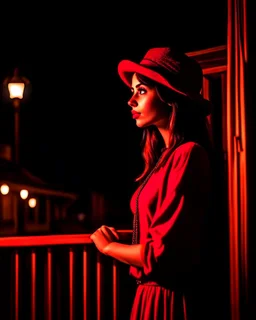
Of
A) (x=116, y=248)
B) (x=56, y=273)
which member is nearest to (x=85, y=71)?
(x=56, y=273)

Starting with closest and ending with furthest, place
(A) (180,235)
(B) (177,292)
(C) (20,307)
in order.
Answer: (A) (180,235)
(B) (177,292)
(C) (20,307)

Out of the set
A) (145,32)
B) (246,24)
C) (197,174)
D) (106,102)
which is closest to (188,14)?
(145,32)

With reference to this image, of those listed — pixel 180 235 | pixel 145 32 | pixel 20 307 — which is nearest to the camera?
pixel 180 235

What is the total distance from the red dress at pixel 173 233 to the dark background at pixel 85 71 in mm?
2461

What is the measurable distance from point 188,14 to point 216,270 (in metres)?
3.88

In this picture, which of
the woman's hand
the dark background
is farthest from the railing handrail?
the dark background

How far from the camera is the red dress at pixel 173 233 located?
2451 mm

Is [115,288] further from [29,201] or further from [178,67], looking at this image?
[29,201]

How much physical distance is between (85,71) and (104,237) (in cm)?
1598

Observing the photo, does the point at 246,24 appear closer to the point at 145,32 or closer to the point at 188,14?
the point at 188,14

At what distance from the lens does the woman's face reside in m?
2.80

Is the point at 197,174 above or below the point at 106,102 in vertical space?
below

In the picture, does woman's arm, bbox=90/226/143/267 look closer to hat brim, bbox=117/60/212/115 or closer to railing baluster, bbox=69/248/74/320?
railing baluster, bbox=69/248/74/320

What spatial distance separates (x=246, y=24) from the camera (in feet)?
8.93
